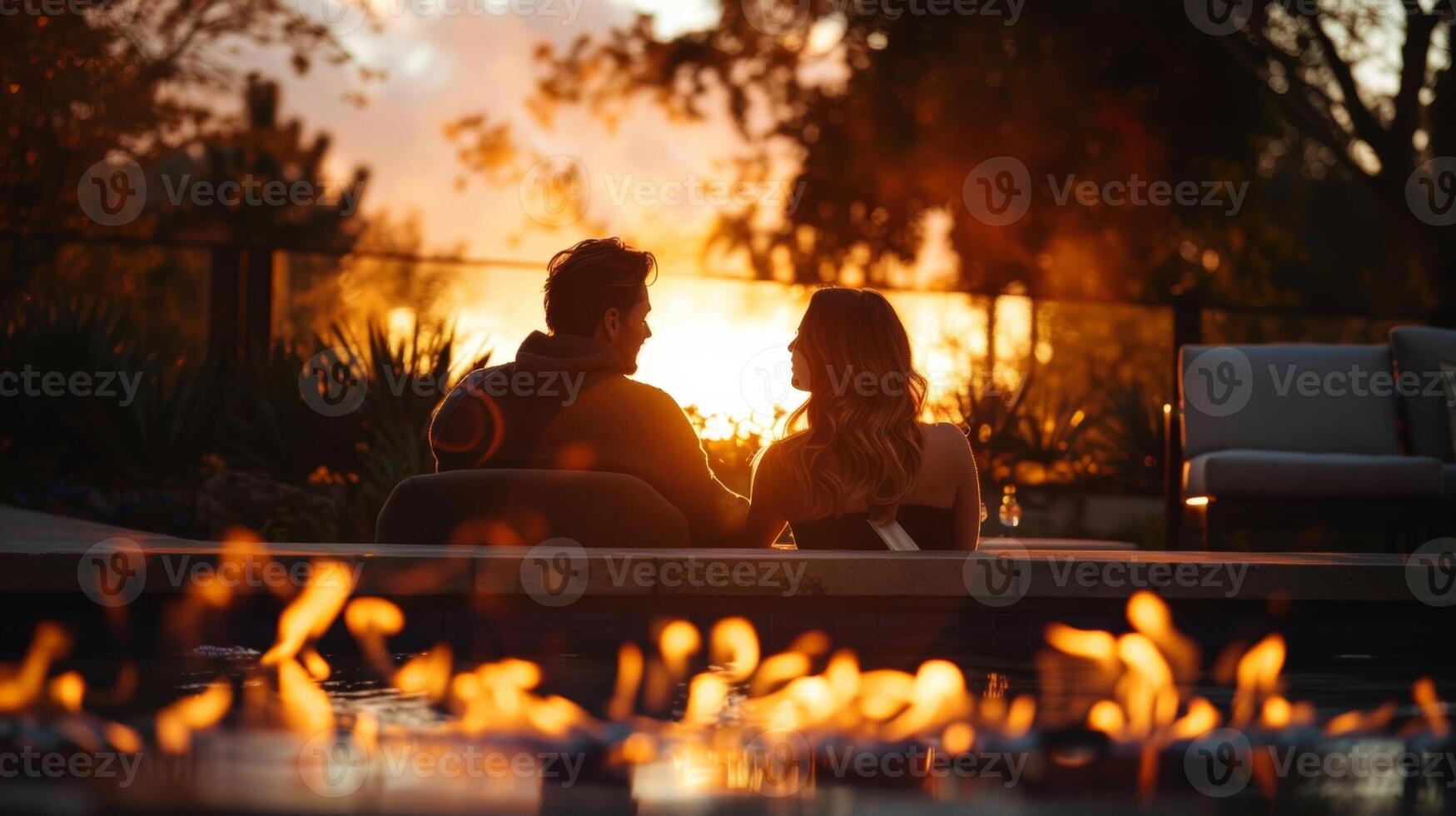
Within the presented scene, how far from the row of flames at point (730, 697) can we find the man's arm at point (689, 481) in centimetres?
62

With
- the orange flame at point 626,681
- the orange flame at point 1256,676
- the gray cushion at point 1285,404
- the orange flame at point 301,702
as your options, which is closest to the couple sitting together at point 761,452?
the orange flame at point 626,681

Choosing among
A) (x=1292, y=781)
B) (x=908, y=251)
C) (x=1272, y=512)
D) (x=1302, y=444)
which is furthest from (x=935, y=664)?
(x=908, y=251)

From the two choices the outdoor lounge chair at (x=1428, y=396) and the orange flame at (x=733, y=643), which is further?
the outdoor lounge chair at (x=1428, y=396)

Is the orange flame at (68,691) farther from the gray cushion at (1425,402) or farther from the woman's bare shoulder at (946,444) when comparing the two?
the gray cushion at (1425,402)

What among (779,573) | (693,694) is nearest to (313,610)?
(693,694)

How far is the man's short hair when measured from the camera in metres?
4.62

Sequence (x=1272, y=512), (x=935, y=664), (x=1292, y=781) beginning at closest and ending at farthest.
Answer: (x=1292, y=781) < (x=935, y=664) < (x=1272, y=512)

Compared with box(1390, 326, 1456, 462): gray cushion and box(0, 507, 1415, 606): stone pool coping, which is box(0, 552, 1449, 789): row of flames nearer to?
box(0, 507, 1415, 606): stone pool coping

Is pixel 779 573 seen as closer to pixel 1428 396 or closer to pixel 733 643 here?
pixel 733 643

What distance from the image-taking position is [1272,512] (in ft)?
26.8

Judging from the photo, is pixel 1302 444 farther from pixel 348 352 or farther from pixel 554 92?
pixel 554 92

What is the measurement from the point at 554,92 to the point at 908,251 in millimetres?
4840

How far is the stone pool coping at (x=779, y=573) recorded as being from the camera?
3762mm

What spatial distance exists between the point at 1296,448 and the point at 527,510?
5.63m
